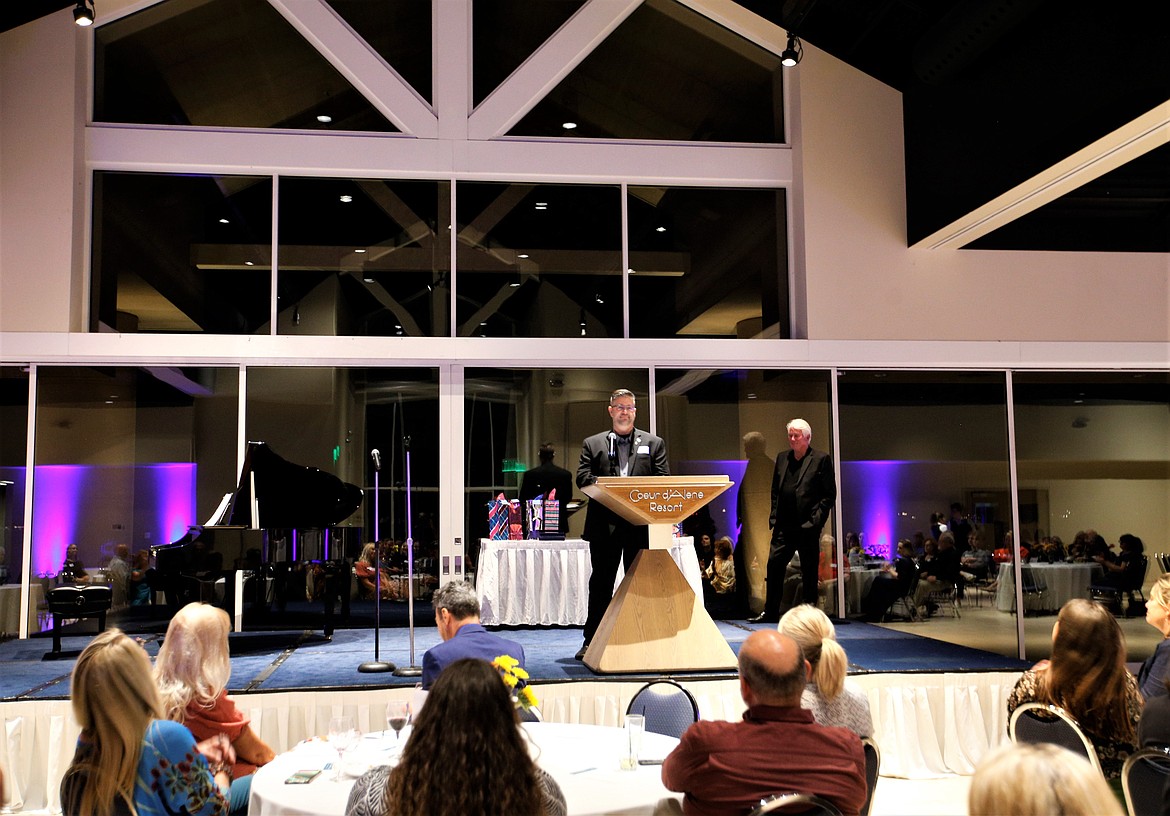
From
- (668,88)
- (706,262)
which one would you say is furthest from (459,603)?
(668,88)

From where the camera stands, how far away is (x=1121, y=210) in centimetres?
912

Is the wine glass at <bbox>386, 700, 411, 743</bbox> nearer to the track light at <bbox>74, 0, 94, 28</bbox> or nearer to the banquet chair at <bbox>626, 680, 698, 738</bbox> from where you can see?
the banquet chair at <bbox>626, 680, 698, 738</bbox>

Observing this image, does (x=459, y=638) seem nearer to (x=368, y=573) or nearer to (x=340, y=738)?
(x=340, y=738)

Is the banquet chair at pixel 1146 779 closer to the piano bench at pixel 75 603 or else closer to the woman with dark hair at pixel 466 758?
the woman with dark hair at pixel 466 758

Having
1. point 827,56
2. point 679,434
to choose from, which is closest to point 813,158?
point 827,56

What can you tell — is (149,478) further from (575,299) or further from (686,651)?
(686,651)

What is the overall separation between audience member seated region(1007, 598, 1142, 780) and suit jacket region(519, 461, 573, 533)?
5.31 metres

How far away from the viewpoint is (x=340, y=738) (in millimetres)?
3162

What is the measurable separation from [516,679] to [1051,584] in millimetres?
7319

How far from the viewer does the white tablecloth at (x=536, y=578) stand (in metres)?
8.30

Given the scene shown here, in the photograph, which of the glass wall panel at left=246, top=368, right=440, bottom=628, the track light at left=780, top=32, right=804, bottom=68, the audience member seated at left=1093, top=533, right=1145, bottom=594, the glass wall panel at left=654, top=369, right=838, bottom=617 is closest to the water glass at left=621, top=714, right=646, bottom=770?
the glass wall panel at left=246, top=368, right=440, bottom=628

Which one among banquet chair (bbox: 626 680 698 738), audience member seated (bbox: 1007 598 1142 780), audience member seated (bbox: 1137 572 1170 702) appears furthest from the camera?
banquet chair (bbox: 626 680 698 738)

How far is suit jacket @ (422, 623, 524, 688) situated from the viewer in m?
3.86

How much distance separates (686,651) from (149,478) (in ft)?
16.1
